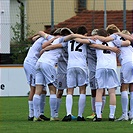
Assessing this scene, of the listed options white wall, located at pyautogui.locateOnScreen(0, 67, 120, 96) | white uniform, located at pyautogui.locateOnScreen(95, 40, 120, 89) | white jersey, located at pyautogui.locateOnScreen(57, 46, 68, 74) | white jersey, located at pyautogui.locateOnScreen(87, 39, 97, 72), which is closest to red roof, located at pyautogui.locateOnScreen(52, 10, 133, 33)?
white wall, located at pyautogui.locateOnScreen(0, 67, 120, 96)

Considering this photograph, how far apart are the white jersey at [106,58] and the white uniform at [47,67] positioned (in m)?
0.75

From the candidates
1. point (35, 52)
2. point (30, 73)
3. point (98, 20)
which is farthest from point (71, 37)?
point (98, 20)

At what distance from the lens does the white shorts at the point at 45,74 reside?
14.1 m

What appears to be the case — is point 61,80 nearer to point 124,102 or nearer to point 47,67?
point 47,67

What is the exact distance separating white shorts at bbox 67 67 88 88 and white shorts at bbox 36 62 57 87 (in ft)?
0.95

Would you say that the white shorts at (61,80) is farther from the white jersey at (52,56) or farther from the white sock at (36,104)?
the white sock at (36,104)

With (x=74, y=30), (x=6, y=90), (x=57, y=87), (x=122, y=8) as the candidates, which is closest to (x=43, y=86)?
(x=57, y=87)

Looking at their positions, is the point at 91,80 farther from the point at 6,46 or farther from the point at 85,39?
the point at 6,46

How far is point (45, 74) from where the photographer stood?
46.5 ft

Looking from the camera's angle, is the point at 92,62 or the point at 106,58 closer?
the point at 106,58

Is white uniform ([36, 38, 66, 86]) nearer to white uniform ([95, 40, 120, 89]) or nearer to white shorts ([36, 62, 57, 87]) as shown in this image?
white shorts ([36, 62, 57, 87])

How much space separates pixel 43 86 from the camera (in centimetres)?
1438

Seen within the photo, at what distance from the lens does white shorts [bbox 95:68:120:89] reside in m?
14.0

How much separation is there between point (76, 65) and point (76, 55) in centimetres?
21
